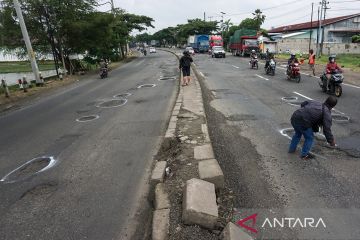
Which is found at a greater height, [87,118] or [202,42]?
[202,42]

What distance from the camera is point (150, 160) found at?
6766 millimetres

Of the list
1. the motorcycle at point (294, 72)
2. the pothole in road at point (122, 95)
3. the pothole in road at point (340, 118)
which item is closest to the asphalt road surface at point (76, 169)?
the pothole in road at point (122, 95)

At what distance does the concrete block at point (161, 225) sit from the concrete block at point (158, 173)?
3.48 feet

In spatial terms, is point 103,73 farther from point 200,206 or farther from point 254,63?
point 200,206

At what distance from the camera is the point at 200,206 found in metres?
4.25

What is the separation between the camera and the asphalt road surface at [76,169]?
14.8ft

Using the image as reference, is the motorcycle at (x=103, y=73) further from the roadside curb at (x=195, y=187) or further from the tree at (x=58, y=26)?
the roadside curb at (x=195, y=187)

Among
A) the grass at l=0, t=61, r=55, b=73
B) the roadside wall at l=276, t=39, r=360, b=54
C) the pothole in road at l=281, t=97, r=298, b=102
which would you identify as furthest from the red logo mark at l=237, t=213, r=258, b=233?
the roadside wall at l=276, t=39, r=360, b=54

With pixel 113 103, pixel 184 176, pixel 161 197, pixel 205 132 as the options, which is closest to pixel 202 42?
pixel 113 103

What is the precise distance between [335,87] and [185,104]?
6.72 meters

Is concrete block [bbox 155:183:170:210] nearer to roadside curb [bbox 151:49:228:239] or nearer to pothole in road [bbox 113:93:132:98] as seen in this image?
roadside curb [bbox 151:49:228:239]

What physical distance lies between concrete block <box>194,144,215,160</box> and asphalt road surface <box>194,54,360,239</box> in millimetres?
260

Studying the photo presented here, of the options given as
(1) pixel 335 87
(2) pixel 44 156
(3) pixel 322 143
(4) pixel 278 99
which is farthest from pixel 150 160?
(1) pixel 335 87

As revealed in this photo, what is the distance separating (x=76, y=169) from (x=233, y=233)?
3.89m
